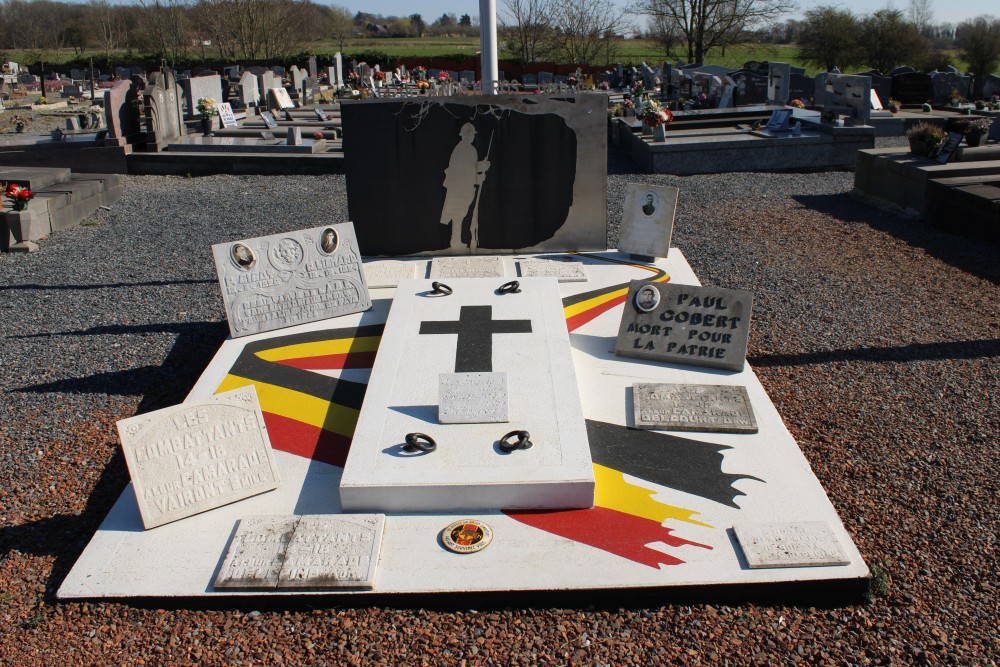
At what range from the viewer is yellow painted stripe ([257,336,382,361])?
6121mm

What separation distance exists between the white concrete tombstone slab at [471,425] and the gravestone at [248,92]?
1764cm

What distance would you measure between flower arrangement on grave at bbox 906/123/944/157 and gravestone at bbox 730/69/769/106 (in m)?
9.67

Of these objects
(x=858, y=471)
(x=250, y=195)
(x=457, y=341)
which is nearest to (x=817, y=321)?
(x=858, y=471)

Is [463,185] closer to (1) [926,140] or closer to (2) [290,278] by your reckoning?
(2) [290,278]

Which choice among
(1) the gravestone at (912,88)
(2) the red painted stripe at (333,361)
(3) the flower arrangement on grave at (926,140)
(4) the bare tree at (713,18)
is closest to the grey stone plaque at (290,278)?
(2) the red painted stripe at (333,361)

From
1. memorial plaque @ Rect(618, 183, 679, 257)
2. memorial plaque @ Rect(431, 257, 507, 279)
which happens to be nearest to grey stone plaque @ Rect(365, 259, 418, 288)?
memorial plaque @ Rect(431, 257, 507, 279)

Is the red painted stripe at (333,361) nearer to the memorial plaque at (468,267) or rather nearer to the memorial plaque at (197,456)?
the memorial plaque at (197,456)

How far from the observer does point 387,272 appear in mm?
7828

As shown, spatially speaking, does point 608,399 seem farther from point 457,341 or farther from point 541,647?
point 541,647

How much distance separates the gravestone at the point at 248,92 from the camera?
21938 millimetres

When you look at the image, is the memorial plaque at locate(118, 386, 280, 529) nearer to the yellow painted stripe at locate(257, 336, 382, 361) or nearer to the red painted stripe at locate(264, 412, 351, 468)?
the red painted stripe at locate(264, 412, 351, 468)

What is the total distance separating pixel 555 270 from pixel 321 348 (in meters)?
2.60

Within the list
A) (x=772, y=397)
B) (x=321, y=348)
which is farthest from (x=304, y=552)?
(x=772, y=397)

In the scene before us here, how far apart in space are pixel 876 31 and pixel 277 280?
108ft
